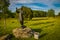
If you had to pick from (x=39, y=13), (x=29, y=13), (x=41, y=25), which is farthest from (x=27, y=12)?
(x=41, y=25)

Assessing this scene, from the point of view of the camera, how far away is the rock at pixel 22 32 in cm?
243

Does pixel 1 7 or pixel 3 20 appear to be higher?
pixel 1 7

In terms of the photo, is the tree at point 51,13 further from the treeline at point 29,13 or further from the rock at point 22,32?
the rock at point 22,32

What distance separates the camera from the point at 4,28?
2.53m

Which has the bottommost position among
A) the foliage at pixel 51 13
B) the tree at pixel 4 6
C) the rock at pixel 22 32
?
the rock at pixel 22 32

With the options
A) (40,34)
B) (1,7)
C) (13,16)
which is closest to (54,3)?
(40,34)

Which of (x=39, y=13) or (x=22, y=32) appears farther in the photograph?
(x=39, y=13)

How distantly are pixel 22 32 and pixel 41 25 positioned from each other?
369 mm

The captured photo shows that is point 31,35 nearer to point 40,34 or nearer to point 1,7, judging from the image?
point 40,34

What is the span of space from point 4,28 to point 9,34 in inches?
6.0

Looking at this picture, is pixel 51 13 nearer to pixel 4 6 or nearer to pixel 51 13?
pixel 51 13

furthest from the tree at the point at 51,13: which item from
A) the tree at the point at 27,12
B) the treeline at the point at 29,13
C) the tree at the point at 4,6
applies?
the tree at the point at 4,6

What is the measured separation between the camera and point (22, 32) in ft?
8.02

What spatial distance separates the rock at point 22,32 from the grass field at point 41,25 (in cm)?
8
